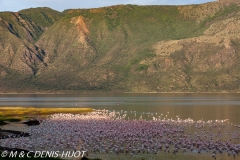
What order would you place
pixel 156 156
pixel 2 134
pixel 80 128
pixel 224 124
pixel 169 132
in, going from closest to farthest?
pixel 156 156, pixel 2 134, pixel 169 132, pixel 80 128, pixel 224 124

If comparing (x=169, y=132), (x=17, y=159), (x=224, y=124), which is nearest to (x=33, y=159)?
(x=17, y=159)

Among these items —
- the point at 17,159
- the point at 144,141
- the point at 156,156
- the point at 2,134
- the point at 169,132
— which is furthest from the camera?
the point at 169,132

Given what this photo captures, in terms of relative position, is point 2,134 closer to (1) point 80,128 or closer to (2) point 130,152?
(1) point 80,128

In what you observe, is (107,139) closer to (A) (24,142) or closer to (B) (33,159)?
(A) (24,142)

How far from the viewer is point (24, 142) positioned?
158ft

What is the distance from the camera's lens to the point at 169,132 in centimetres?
5900

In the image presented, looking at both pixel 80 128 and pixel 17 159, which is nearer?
pixel 17 159

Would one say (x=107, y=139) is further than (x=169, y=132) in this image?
No

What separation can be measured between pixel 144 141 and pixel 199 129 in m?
16.5

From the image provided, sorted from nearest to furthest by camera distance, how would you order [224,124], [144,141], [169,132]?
[144,141] < [169,132] < [224,124]

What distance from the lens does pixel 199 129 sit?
64125 millimetres

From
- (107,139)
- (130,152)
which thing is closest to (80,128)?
(107,139)

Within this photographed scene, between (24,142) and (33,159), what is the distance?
1755 centimetres

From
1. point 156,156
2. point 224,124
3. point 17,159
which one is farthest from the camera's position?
point 224,124
